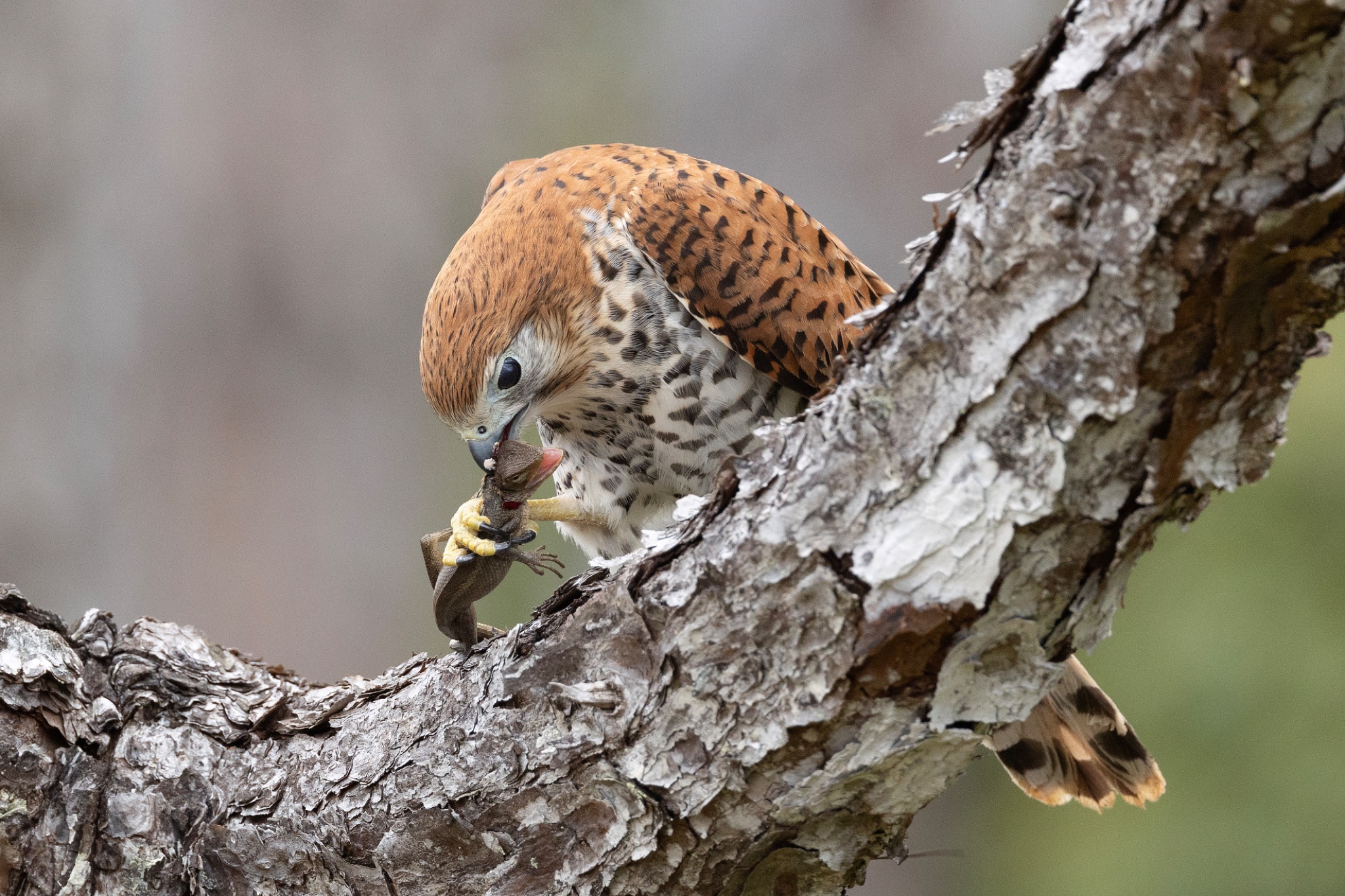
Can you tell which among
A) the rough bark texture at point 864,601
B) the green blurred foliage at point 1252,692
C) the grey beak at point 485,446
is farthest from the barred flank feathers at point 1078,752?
the green blurred foliage at point 1252,692

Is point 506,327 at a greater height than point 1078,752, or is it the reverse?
point 506,327

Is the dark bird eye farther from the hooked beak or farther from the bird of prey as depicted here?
the hooked beak

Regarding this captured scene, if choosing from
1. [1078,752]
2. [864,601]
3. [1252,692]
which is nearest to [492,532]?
[864,601]

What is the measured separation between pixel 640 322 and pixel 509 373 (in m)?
0.38

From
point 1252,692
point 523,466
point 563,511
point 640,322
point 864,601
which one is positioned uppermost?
point 640,322

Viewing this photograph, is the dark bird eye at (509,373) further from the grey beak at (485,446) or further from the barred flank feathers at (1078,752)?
the barred flank feathers at (1078,752)

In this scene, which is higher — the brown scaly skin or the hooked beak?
the hooked beak

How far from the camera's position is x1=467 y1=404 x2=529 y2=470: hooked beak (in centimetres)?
314

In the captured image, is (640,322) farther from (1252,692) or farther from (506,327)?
(1252,692)

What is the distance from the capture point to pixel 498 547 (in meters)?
2.74

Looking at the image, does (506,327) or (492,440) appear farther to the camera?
(492,440)

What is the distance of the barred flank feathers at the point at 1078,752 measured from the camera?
274 cm

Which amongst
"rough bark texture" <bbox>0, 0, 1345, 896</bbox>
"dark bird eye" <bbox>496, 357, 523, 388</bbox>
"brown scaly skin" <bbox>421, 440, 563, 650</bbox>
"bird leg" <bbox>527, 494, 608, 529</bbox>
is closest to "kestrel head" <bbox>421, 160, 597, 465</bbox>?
"dark bird eye" <bbox>496, 357, 523, 388</bbox>

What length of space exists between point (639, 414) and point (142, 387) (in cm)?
393
